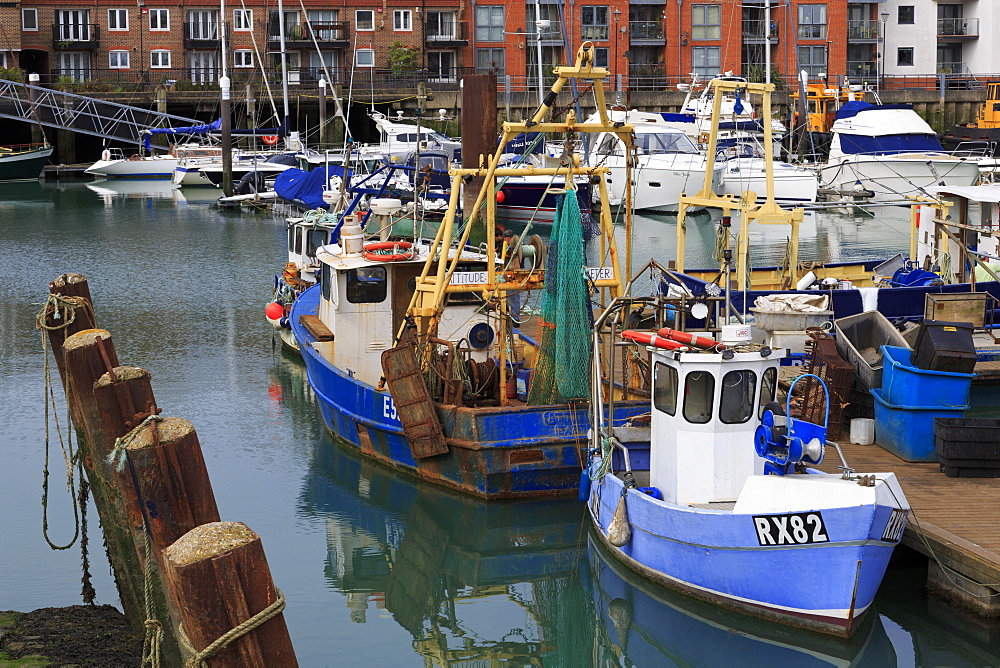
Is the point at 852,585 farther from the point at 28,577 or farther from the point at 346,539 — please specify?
the point at 28,577

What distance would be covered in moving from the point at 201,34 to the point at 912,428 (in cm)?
5478

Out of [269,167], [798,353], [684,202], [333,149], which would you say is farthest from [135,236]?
[798,353]

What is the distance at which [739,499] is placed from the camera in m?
9.27

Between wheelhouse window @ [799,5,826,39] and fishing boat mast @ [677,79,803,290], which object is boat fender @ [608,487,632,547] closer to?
fishing boat mast @ [677,79,803,290]

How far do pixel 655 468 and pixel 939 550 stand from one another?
7.52 ft

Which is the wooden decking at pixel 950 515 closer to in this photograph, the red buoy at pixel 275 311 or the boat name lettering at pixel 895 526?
the boat name lettering at pixel 895 526

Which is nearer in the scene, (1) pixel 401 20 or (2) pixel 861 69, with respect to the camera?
(1) pixel 401 20

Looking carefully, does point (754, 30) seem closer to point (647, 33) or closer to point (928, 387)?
point (647, 33)

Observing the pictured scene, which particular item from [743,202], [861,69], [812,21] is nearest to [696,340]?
[743,202]

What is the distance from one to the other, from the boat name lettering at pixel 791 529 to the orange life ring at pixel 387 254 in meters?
6.78

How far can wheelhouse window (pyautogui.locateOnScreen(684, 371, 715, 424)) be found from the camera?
9.86 meters

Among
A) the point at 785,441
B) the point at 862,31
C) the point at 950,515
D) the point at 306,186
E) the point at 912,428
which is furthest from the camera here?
the point at 862,31

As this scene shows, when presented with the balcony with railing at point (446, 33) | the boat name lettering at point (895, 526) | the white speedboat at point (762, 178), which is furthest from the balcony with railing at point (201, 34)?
the boat name lettering at point (895, 526)

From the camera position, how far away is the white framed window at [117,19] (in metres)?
60.9
